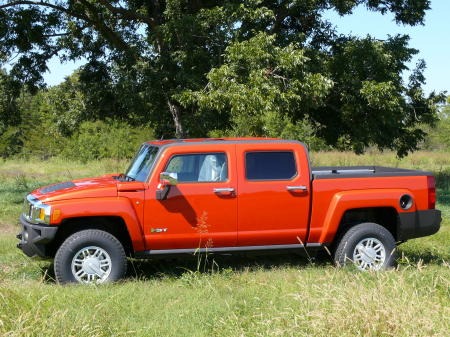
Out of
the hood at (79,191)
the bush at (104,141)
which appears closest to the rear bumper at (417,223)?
the hood at (79,191)

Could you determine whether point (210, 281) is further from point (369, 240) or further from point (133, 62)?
point (133, 62)

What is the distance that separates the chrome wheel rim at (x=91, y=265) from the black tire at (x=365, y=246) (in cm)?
272

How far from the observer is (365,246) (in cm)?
756

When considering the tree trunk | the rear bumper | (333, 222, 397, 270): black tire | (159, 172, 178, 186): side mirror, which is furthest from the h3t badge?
the tree trunk

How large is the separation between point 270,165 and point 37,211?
2.73 metres

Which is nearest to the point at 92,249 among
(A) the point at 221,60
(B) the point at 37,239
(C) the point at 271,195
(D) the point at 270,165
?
(B) the point at 37,239

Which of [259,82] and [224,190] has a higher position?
[259,82]

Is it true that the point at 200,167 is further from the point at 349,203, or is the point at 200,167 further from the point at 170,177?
the point at 349,203

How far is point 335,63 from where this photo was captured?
17547 mm

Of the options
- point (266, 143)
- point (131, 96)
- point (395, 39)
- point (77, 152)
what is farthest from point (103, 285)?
point (77, 152)

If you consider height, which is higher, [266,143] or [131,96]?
[131,96]

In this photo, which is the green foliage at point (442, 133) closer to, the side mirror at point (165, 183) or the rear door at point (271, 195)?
the rear door at point (271, 195)

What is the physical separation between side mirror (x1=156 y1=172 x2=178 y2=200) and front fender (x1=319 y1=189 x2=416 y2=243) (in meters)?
1.90

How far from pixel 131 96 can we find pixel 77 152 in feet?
134
